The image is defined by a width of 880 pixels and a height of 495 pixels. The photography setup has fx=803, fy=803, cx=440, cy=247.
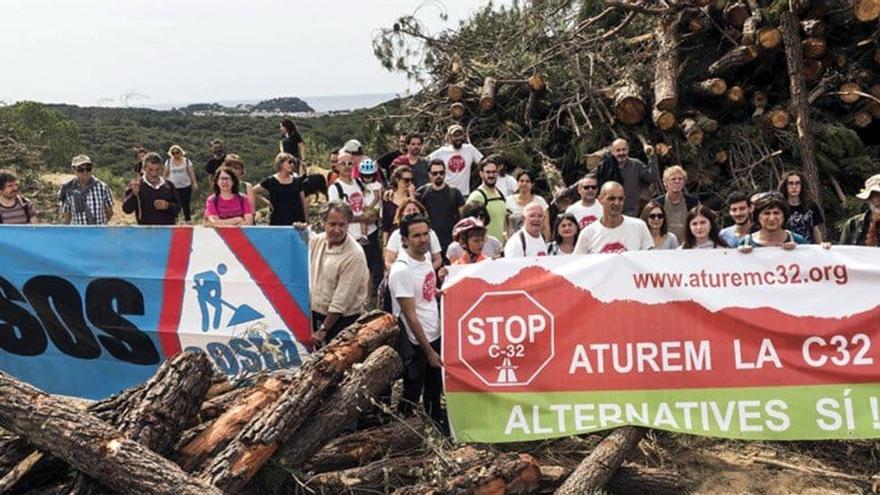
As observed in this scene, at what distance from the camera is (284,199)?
24.5 ft

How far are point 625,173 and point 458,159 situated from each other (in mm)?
1936

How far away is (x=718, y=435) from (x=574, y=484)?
106 centimetres

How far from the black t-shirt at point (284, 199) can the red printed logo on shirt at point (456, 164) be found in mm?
1917

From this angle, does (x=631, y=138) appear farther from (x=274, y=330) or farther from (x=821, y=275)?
(x=274, y=330)

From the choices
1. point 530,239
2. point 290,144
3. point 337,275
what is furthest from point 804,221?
point 290,144

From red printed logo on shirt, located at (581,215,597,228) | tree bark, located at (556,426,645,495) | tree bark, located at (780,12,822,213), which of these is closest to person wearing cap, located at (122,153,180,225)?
red printed logo on shirt, located at (581,215,597,228)

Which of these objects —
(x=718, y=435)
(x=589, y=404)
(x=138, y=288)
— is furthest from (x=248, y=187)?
(x=718, y=435)

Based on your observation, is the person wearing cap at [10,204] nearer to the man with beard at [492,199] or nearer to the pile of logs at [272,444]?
the pile of logs at [272,444]

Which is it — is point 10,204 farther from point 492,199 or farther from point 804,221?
point 804,221

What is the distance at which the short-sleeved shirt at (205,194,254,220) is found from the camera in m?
6.85

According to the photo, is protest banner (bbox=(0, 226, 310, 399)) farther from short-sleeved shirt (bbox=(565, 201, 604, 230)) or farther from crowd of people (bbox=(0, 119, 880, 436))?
short-sleeved shirt (bbox=(565, 201, 604, 230))

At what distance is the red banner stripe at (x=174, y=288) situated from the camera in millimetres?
5973

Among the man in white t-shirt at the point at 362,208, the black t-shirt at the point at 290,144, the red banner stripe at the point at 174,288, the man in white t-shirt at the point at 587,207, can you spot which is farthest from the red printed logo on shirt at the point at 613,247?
the black t-shirt at the point at 290,144

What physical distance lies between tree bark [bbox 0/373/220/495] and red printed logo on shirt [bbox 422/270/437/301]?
5.93 ft
